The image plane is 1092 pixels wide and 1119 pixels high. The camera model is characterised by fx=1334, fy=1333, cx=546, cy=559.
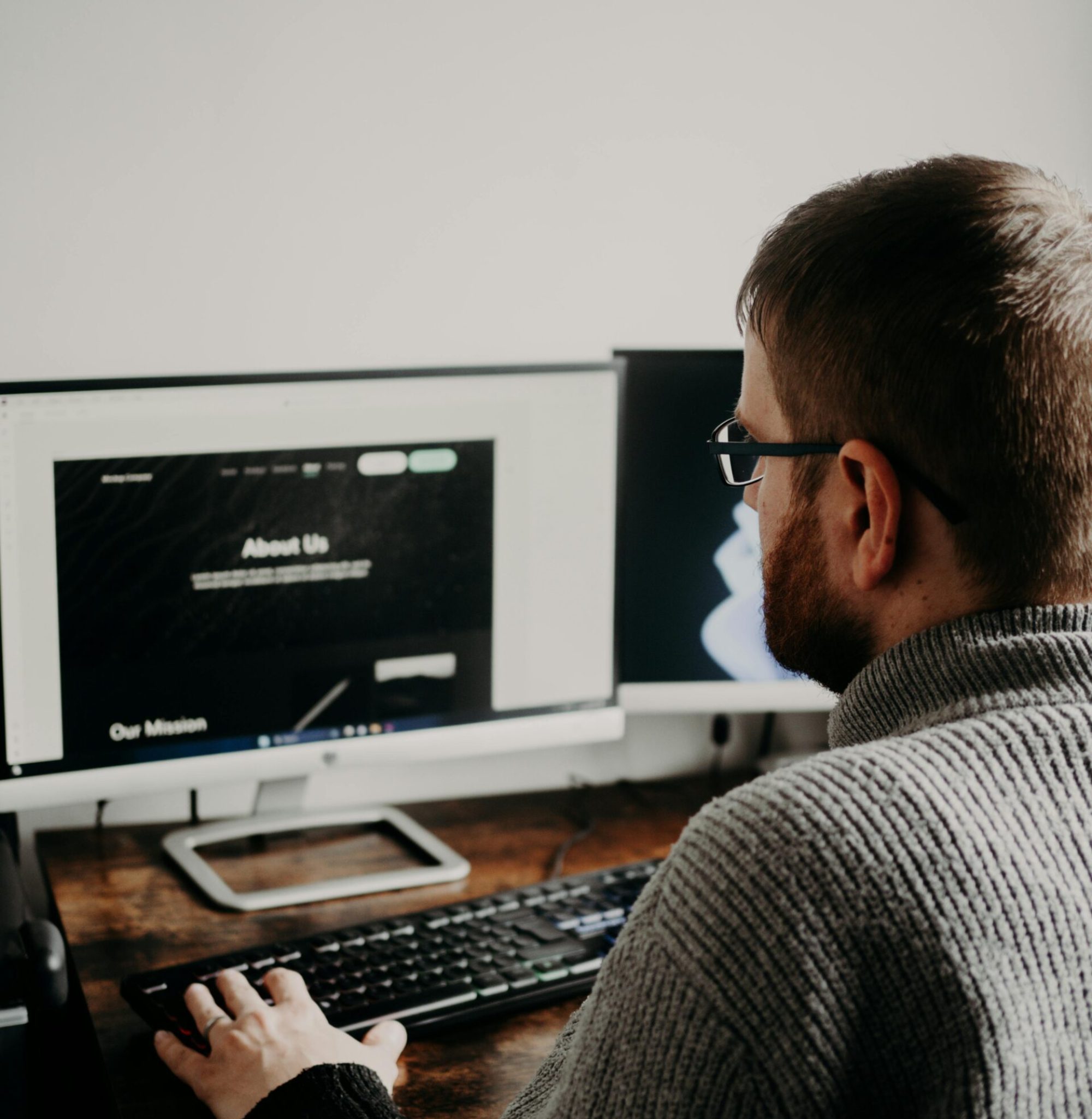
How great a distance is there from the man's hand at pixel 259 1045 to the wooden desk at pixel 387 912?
0.03m

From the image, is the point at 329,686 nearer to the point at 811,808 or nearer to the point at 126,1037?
the point at 126,1037

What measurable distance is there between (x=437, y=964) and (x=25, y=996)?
1.11ft

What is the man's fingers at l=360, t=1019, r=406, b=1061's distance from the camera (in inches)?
40.4

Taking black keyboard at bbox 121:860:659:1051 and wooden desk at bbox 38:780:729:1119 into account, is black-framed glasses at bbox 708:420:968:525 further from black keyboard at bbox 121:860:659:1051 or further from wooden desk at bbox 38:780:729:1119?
wooden desk at bbox 38:780:729:1119

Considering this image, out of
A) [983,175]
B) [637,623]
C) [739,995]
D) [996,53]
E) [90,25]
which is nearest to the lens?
[739,995]

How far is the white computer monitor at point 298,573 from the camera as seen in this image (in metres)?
1.28

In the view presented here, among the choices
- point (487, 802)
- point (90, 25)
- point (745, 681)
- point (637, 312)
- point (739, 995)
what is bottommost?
point (487, 802)

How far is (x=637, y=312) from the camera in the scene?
1.70 meters

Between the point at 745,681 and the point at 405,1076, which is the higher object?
the point at 745,681

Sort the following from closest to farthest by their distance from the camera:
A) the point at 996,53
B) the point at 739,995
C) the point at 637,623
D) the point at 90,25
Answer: the point at 739,995
the point at 90,25
the point at 637,623
the point at 996,53

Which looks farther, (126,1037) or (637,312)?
(637,312)

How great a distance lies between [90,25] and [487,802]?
990 mm

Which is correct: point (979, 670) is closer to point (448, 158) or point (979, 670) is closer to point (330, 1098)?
point (330, 1098)

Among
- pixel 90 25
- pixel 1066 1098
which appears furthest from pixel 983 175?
pixel 90 25
